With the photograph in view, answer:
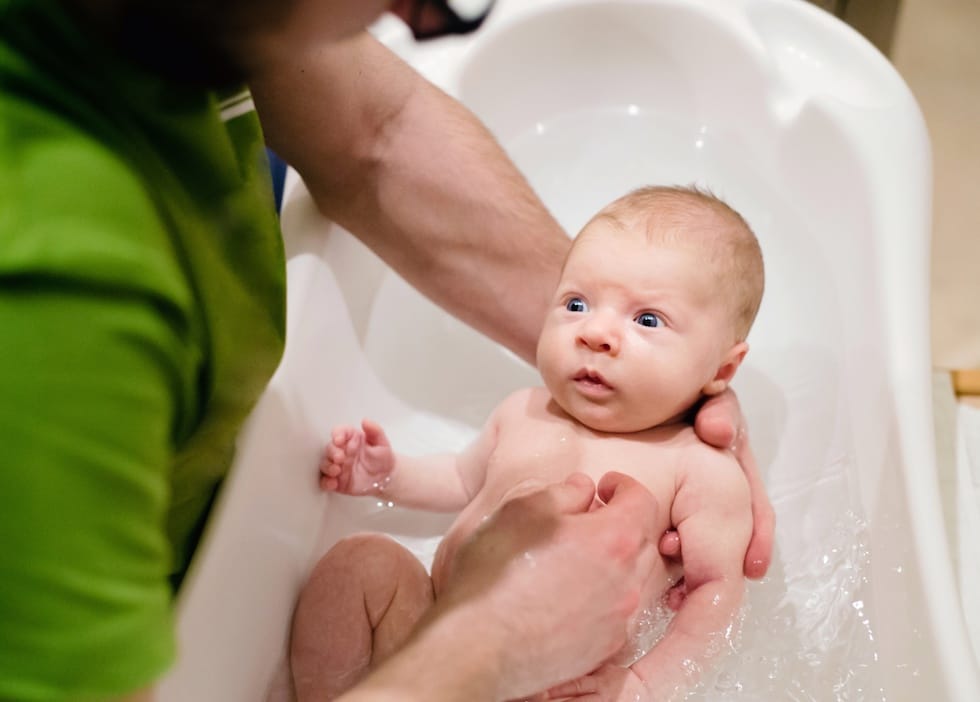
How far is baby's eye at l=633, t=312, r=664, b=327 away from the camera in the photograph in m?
0.95

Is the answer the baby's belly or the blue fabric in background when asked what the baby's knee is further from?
the blue fabric in background

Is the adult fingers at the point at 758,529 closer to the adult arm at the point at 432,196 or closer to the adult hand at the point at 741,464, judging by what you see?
the adult hand at the point at 741,464

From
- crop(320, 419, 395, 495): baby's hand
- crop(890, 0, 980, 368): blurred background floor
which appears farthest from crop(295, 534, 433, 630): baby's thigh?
crop(890, 0, 980, 368): blurred background floor

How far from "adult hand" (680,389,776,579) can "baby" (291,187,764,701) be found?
0.04 feet

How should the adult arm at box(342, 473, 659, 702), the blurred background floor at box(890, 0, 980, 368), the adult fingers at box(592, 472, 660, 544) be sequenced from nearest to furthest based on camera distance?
the adult arm at box(342, 473, 659, 702) → the adult fingers at box(592, 472, 660, 544) → the blurred background floor at box(890, 0, 980, 368)

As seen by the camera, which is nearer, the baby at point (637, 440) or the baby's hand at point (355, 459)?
the baby at point (637, 440)

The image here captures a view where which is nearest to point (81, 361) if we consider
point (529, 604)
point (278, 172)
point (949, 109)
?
point (529, 604)

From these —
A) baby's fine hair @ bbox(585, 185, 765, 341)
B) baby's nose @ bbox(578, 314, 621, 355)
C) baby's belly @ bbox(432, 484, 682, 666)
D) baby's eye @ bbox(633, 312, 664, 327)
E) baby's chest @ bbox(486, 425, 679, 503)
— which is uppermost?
baby's fine hair @ bbox(585, 185, 765, 341)

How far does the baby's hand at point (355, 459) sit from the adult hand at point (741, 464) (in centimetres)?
33

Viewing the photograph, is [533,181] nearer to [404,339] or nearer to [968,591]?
[404,339]

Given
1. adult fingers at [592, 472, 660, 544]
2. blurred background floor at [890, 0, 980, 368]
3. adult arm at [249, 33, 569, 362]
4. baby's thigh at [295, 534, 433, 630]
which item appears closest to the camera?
adult fingers at [592, 472, 660, 544]

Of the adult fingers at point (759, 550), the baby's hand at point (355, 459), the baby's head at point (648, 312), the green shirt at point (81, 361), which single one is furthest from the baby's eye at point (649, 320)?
the green shirt at point (81, 361)

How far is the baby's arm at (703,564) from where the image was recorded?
89 centimetres

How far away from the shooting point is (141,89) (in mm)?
513
